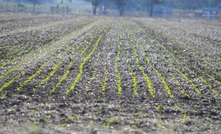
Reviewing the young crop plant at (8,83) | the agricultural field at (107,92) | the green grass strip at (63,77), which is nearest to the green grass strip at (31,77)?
the agricultural field at (107,92)

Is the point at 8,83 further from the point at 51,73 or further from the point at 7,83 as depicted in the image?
the point at 51,73

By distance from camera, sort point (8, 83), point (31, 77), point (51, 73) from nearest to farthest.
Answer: point (8, 83)
point (31, 77)
point (51, 73)

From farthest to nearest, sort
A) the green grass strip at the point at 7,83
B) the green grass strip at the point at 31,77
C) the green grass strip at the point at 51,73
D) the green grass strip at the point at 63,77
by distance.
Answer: the green grass strip at the point at 51,73 → the green grass strip at the point at 31,77 → the green grass strip at the point at 63,77 → the green grass strip at the point at 7,83

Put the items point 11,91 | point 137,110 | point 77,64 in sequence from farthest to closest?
point 77,64 < point 11,91 < point 137,110

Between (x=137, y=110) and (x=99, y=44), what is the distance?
514 inches

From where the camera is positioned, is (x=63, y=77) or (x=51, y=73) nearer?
(x=63, y=77)

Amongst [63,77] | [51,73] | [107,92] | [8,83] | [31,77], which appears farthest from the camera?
[51,73]

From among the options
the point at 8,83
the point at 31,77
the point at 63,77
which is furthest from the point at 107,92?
the point at 8,83

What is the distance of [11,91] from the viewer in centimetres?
1045

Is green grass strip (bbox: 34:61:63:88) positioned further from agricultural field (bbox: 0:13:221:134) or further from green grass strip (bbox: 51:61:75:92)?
green grass strip (bbox: 51:61:75:92)

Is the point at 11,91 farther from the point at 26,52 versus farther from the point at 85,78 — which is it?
the point at 26,52

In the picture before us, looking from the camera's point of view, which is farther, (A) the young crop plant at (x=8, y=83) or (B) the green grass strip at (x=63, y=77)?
(B) the green grass strip at (x=63, y=77)

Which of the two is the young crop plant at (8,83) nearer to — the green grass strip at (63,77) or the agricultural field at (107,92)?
the agricultural field at (107,92)

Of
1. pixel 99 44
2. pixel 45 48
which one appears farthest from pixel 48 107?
pixel 99 44
